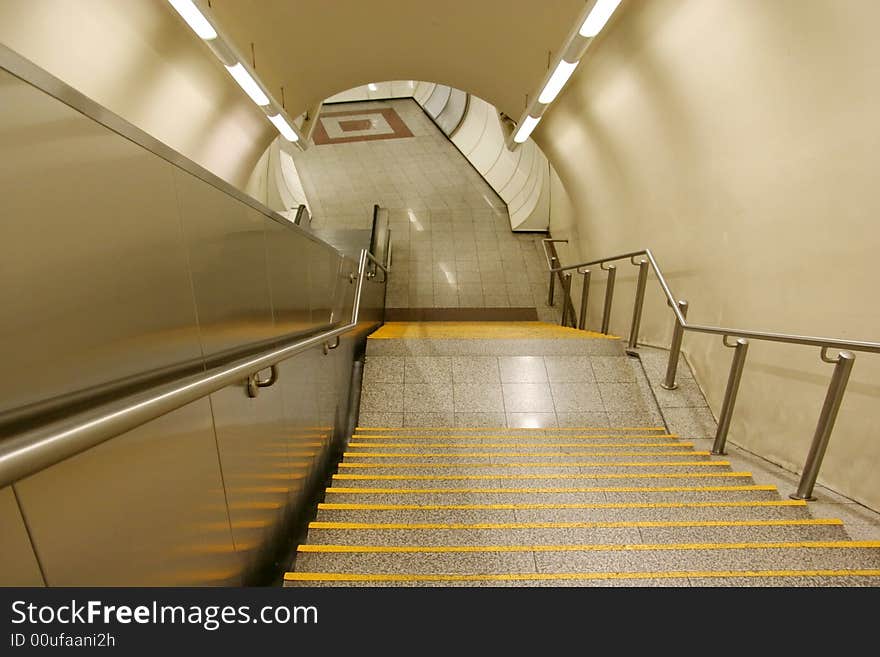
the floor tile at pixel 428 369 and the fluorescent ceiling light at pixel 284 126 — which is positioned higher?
the fluorescent ceiling light at pixel 284 126

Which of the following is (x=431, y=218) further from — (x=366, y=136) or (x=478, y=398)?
(x=478, y=398)

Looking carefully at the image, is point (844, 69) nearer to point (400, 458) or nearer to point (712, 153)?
point (712, 153)

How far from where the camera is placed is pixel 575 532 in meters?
1.81

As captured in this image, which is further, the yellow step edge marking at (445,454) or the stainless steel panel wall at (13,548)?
the yellow step edge marking at (445,454)

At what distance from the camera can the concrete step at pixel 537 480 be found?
2.33 m

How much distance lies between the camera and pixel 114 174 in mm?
918

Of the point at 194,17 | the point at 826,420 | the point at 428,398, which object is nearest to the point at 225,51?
the point at 194,17

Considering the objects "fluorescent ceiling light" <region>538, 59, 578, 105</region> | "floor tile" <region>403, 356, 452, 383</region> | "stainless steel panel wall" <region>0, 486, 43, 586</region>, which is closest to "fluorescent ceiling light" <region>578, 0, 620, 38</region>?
"fluorescent ceiling light" <region>538, 59, 578, 105</region>

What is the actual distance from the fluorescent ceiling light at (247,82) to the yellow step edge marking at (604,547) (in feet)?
13.5

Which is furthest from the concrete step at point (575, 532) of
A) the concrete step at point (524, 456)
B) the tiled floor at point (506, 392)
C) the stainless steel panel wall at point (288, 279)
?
the tiled floor at point (506, 392)

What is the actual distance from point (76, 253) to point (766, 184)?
11.0 ft

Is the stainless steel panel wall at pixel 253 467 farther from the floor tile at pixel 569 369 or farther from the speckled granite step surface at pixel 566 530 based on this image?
the floor tile at pixel 569 369

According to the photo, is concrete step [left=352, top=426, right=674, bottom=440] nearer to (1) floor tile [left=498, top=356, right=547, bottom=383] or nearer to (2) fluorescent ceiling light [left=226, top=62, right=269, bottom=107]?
(1) floor tile [left=498, top=356, right=547, bottom=383]
